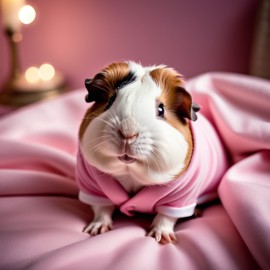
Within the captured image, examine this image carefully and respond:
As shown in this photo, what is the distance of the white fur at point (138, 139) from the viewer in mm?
637

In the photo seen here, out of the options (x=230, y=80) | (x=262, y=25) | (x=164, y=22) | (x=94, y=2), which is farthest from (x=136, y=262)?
(x=94, y=2)

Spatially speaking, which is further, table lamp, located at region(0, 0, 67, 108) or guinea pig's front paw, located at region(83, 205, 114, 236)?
table lamp, located at region(0, 0, 67, 108)

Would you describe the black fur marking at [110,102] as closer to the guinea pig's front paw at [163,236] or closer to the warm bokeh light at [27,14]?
the guinea pig's front paw at [163,236]

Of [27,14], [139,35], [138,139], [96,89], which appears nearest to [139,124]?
[138,139]

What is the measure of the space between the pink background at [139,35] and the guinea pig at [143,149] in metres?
0.78

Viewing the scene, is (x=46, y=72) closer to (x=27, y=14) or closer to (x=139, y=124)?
(x=27, y=14)

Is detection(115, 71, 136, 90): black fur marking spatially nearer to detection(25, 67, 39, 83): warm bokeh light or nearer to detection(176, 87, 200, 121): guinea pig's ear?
detection(176, 87, 200, 121): guinea pig's ear

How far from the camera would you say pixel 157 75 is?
699 millimetres

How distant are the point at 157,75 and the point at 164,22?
3.12ft

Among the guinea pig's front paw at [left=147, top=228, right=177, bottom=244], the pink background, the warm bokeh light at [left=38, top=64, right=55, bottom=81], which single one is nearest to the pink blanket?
the guinea pig's front paw at [left=147, top=228, right=177, bottom=244]

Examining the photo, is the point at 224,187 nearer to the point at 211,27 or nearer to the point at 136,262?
the point at 136,262

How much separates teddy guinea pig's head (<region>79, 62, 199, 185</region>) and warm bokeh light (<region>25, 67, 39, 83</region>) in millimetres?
1159

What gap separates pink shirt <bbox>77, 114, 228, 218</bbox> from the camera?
2.45 feet

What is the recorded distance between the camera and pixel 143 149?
639 millimetres
